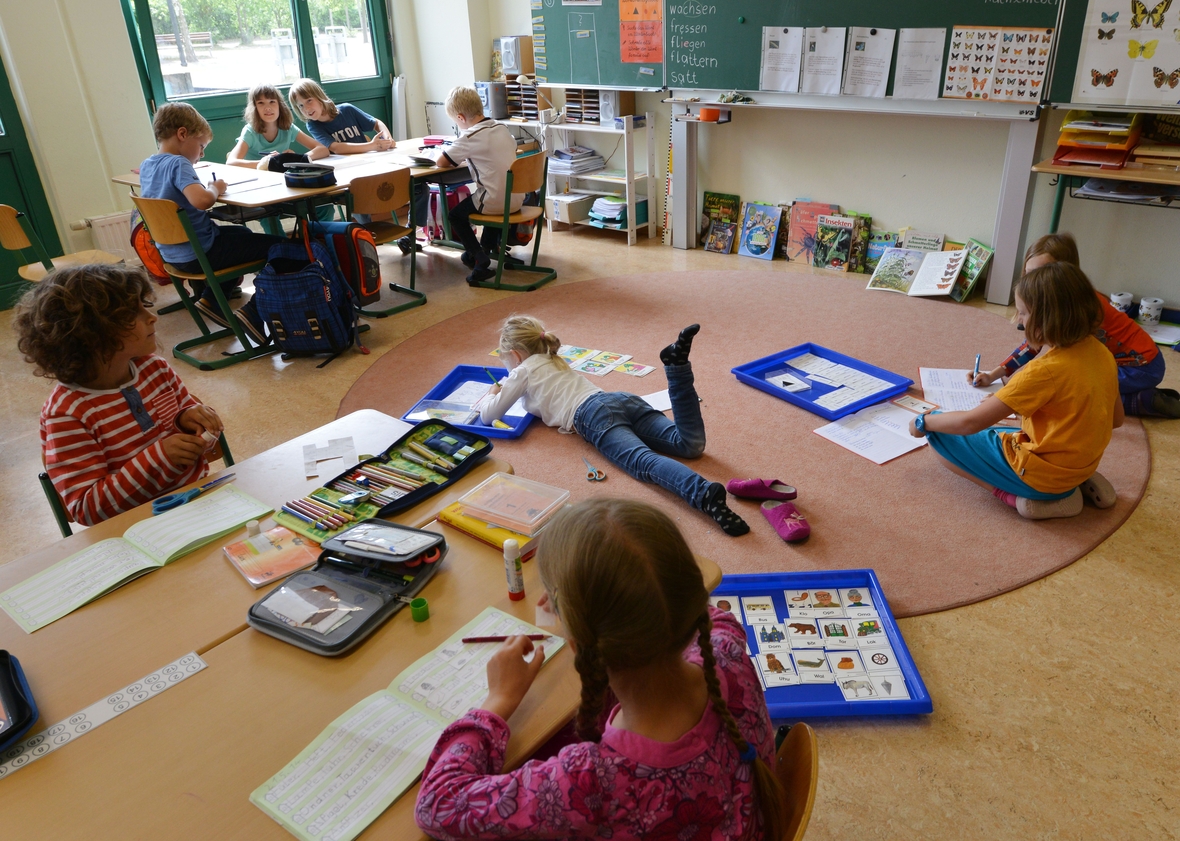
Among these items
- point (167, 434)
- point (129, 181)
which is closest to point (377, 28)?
point (129, 181)

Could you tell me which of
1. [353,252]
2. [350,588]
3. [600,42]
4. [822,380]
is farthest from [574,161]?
[350,588]

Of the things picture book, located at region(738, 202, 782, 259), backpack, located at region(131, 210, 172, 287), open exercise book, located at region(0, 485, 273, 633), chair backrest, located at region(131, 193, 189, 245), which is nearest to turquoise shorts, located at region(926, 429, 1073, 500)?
open exercise book, located at region(0, 485, 273, 633)

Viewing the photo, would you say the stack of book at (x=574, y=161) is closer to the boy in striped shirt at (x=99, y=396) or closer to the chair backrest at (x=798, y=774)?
the boy in striped shirt at (x=99, y=396)

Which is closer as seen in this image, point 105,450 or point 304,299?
point 105,450

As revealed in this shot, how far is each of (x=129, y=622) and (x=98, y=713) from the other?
0.69ft

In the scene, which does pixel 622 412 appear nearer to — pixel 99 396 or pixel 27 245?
pixel 99 396

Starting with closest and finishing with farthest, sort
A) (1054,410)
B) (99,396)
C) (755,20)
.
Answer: (99,396) < (1054,410) < (755,20)

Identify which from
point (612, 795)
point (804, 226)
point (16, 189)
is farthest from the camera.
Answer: point (804, 226)

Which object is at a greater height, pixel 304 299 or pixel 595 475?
pixel 304 299

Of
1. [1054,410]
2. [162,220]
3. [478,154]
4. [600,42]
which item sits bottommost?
[1054,410]

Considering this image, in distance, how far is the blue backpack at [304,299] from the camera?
3.86 meters

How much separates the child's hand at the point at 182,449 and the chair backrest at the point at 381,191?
2.56m

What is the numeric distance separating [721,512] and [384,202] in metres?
2.66

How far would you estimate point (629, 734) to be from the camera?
38.9 inches
